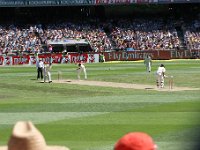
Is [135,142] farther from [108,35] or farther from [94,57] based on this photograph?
[108,35]

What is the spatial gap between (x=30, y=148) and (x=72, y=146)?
10172 mm

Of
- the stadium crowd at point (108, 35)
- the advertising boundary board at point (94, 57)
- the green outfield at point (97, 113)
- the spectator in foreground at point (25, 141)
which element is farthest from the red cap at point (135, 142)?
the stadium crowd at point (108, 35)

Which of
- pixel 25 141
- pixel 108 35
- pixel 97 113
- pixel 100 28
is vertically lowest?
pixel 97 113

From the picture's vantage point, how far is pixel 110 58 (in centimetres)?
6888

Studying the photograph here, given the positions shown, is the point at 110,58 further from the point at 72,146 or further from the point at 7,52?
the point at 72,146

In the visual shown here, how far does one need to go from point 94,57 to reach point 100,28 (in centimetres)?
1019

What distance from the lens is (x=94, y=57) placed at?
6731 centimetres

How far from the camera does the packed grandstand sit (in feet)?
232

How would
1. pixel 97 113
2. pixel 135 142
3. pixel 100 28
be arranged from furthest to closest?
pixel 100 28 → pixel 97 113 → pixel 135 142

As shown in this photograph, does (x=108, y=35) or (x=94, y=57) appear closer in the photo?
(x=94, y=57)

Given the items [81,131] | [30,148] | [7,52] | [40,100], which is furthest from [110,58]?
[30,148]

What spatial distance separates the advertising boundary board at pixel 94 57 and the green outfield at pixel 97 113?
1120 inches

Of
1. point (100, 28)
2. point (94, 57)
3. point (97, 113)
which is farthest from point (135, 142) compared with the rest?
point (100, 28)

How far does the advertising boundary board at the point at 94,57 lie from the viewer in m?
64.5
